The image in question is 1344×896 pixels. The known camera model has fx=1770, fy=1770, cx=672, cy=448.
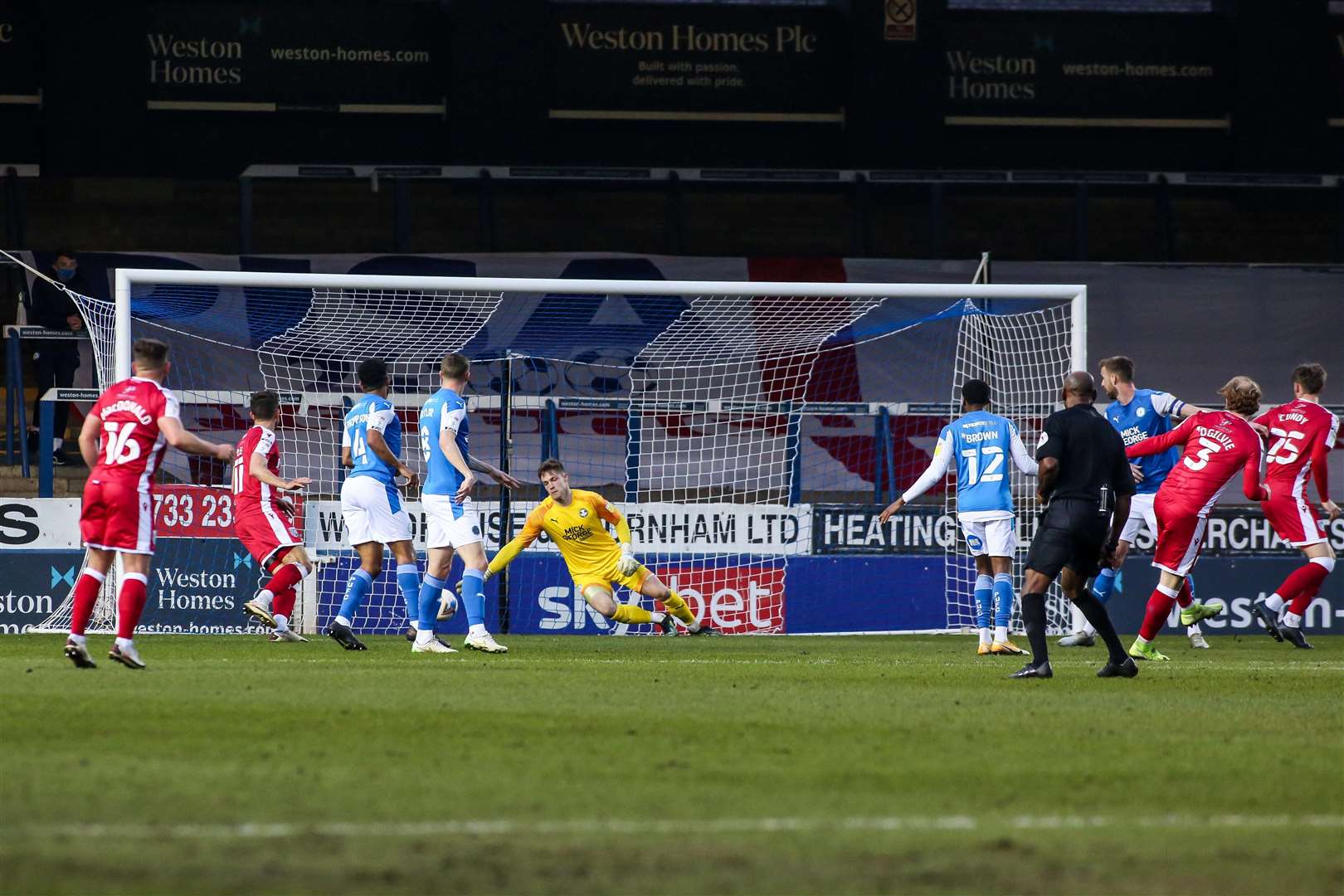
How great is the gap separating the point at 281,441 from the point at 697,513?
4.36 meters

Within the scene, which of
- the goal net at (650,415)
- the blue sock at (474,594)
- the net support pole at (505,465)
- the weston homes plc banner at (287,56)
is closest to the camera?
the blue sock at (474,594)

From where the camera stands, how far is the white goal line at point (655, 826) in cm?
488

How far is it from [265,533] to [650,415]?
5.69m

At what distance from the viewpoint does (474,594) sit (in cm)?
1229

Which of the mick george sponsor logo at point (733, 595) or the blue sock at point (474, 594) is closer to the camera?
the blue sock at point (474, 594)

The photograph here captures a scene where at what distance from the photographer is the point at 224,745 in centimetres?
666

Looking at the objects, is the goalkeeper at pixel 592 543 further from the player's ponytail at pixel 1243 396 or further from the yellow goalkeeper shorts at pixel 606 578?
the player's ponytail at pixel 1243 396

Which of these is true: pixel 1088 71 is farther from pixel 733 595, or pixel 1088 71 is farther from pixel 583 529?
pixel 583 529

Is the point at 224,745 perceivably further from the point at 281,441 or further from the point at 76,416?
the point at 76,416

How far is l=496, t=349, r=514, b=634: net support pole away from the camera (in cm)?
1642

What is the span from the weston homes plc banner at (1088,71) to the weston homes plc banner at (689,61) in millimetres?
1791

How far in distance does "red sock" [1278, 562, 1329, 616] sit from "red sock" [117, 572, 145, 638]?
344 inches

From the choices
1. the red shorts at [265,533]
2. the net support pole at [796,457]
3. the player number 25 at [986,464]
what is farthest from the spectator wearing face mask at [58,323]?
the player number 25 at [986,464]

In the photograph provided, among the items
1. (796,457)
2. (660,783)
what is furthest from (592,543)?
(660,783)
